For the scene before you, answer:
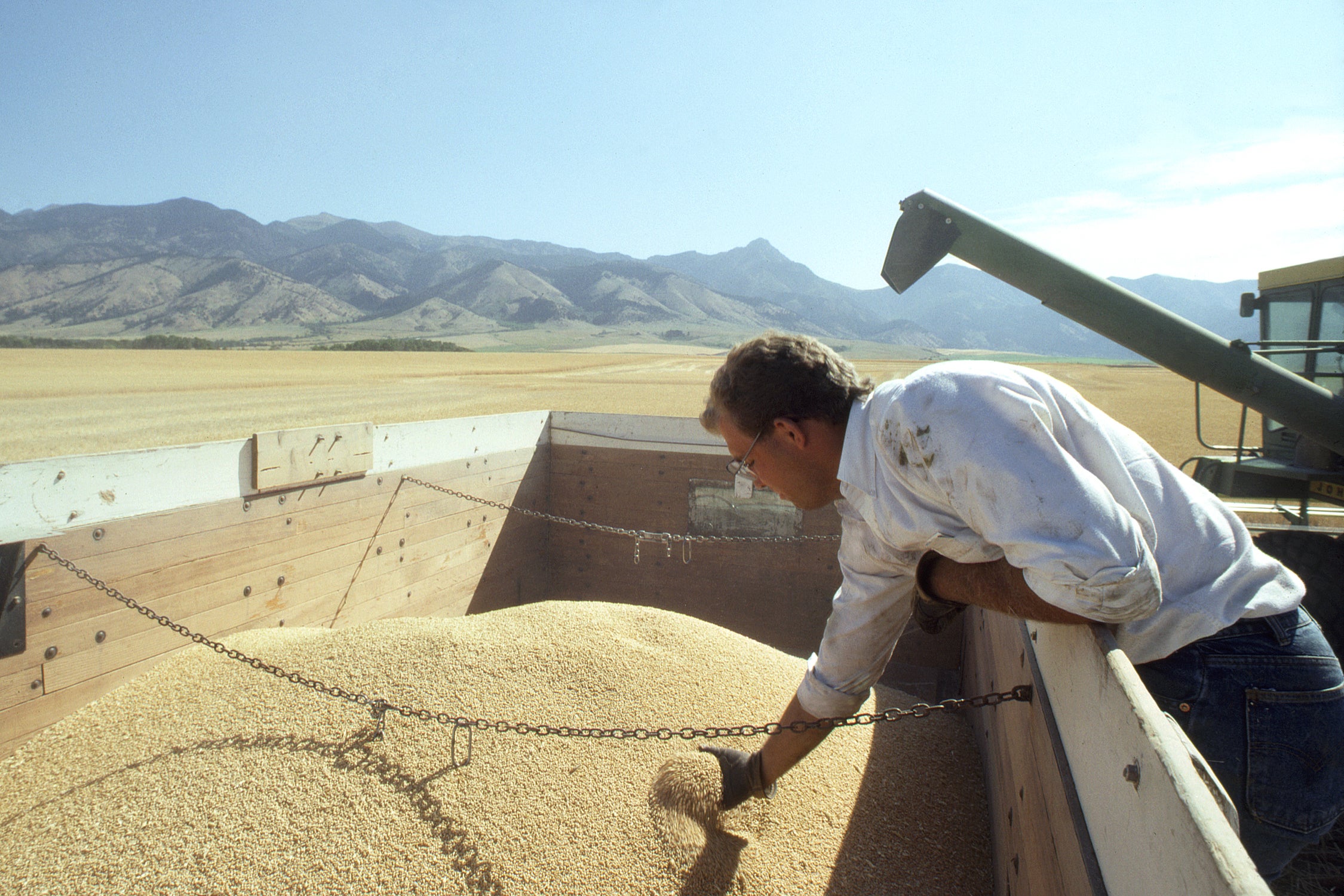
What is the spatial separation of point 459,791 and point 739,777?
1068 mm

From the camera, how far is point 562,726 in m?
3.10

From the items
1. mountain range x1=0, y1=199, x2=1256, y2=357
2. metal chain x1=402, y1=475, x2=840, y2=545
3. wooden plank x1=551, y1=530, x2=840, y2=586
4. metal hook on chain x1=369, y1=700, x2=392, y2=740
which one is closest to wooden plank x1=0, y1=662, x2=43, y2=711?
metal hook on chain x1=369, y1=700, x2=392, y2=740

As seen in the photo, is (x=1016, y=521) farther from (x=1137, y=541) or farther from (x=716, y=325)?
(x=716, y=325)

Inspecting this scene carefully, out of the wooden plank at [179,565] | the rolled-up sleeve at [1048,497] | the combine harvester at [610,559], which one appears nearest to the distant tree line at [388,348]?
the combine harvester at [610,559]

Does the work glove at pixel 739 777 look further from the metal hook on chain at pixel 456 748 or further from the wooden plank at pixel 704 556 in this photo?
the wooden plank at pixel 704 556

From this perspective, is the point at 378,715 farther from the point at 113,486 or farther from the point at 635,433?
the point at 635,433

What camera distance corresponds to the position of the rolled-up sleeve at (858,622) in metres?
1.87

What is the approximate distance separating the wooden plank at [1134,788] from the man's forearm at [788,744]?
0.73 meters

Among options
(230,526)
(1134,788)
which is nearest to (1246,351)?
(1134,788)

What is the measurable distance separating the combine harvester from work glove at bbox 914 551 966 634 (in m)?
0.30

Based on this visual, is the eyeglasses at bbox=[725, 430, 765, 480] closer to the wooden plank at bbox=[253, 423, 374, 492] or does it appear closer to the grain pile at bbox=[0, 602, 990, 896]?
the grain pile at bbox=[0, 602, 990, 896]

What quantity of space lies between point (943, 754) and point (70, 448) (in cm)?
931

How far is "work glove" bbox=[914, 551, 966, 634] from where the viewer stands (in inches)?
69.5

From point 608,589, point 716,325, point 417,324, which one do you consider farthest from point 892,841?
point 716,325
